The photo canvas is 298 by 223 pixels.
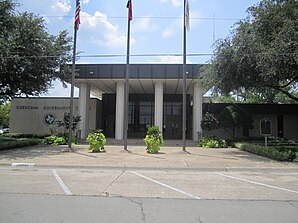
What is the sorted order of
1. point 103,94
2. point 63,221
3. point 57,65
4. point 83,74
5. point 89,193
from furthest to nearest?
point 103,94, point 83,74, point 57,65, point 89,193, point 63,221

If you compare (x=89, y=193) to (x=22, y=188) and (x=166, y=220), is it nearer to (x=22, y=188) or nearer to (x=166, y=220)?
(x=22, y=188)

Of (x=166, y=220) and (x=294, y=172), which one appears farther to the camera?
(x=294, y=172)

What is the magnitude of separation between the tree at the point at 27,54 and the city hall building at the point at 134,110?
3.67 meters

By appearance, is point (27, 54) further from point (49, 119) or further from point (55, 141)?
point (49, 119)

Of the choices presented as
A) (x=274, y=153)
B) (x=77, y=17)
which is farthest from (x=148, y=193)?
(x=77, y=17)

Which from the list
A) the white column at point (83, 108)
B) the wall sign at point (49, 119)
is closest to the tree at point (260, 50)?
the white column at point (83, 108)

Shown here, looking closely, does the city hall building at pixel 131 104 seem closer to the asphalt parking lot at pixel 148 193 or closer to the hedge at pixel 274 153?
the hedge at pixel 274 153

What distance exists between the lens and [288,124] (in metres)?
32.3

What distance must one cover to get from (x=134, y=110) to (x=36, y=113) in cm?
1119

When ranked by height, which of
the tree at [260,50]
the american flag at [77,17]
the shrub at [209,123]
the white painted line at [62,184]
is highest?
the american flag at [77,17]

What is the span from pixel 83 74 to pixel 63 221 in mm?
21706

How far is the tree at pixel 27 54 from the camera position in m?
18.6

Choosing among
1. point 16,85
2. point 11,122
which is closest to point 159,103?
point 16,85

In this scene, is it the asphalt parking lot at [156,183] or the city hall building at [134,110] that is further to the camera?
the city hall building at [134,110]
